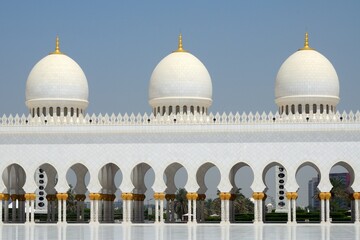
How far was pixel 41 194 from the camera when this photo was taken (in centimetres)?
5969

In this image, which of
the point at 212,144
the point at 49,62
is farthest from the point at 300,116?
the point at 49,62

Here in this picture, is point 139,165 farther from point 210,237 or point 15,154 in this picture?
point 210,237

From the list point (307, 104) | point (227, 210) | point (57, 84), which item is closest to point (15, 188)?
point (57, 84)

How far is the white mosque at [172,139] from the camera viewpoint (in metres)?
30.8

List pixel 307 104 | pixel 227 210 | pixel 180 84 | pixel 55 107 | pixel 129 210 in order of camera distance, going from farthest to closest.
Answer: pixel 55 107
pixel 180 84
pixel 307 104
pixel 129 210
pixel 227 210

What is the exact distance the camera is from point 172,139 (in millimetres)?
31391

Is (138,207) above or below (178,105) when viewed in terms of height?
below

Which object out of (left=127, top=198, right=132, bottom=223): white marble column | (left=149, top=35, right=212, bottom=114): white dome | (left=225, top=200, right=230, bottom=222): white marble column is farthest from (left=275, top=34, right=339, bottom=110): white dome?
(left=127, top=198, right=132, bottom=223): white marble column

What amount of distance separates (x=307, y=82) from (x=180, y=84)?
15.8 feet

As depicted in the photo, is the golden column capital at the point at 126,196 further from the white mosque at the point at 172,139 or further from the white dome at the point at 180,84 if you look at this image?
the white dome at the point at 180,84

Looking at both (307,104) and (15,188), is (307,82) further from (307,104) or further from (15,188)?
(15,188)

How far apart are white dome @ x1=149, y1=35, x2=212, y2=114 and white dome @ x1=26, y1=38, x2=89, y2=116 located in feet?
9.27

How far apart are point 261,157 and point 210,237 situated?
1039 centimetres

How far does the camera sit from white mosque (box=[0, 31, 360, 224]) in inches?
1211
